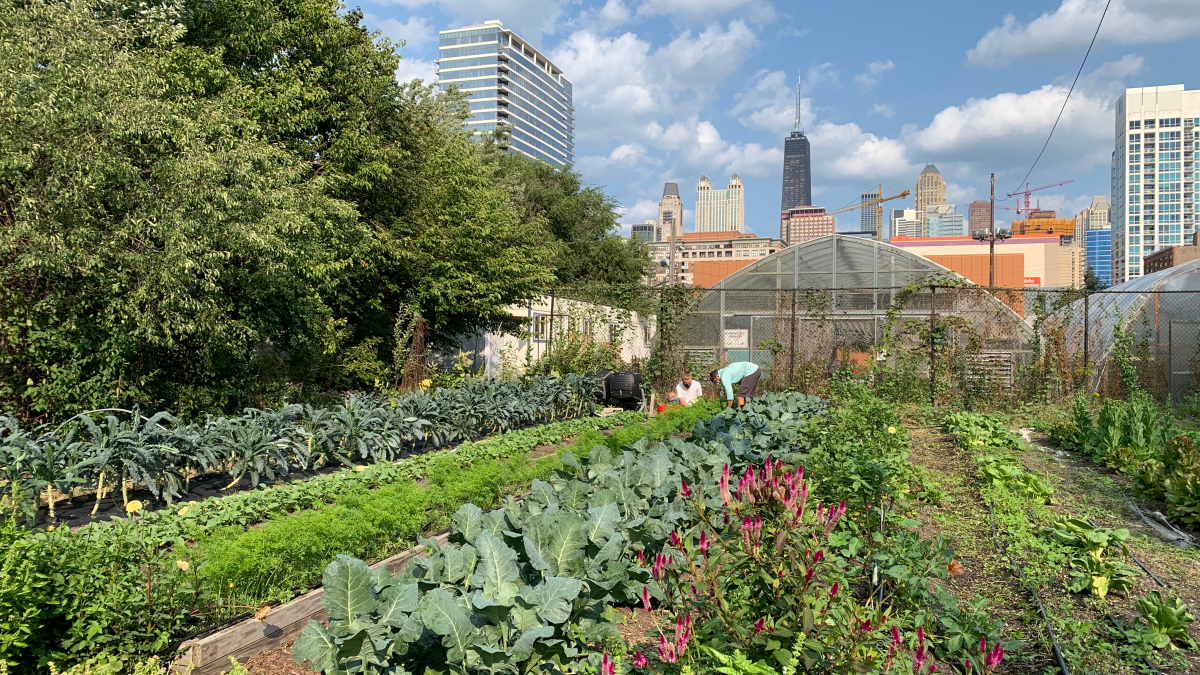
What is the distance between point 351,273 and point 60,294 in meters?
6.81

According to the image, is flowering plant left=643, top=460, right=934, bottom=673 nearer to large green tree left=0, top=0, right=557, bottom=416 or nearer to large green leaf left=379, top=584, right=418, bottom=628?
large green leaf left=379, top=584, right=418, bottom=628

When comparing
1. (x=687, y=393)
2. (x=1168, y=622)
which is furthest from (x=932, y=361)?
(x=1168, y=622)

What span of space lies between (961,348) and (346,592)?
13230 millimetres

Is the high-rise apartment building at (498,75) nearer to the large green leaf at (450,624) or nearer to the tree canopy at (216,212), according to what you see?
the tree canopy at (216,212)

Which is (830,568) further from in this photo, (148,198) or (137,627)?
(148,198)

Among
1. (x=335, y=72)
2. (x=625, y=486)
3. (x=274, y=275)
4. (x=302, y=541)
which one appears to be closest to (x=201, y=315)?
(x=274, y=275)

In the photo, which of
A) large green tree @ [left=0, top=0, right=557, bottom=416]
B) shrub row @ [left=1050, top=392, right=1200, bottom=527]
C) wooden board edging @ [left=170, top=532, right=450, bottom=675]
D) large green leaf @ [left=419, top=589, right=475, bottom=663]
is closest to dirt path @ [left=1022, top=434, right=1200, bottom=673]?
shrub row @ [left=1050, top=392, right=1200, bottom=527]

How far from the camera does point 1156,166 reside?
150 metres

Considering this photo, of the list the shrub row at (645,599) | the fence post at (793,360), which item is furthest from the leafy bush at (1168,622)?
the fence post at (793,360)

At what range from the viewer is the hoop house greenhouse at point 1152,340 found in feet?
42.9

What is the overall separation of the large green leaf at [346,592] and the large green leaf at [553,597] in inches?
23.0

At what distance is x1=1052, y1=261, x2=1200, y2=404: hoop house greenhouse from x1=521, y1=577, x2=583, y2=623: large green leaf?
1321cm

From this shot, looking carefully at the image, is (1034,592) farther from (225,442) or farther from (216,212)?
(216,212)

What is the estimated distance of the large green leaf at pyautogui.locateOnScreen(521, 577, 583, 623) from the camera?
2.67m
